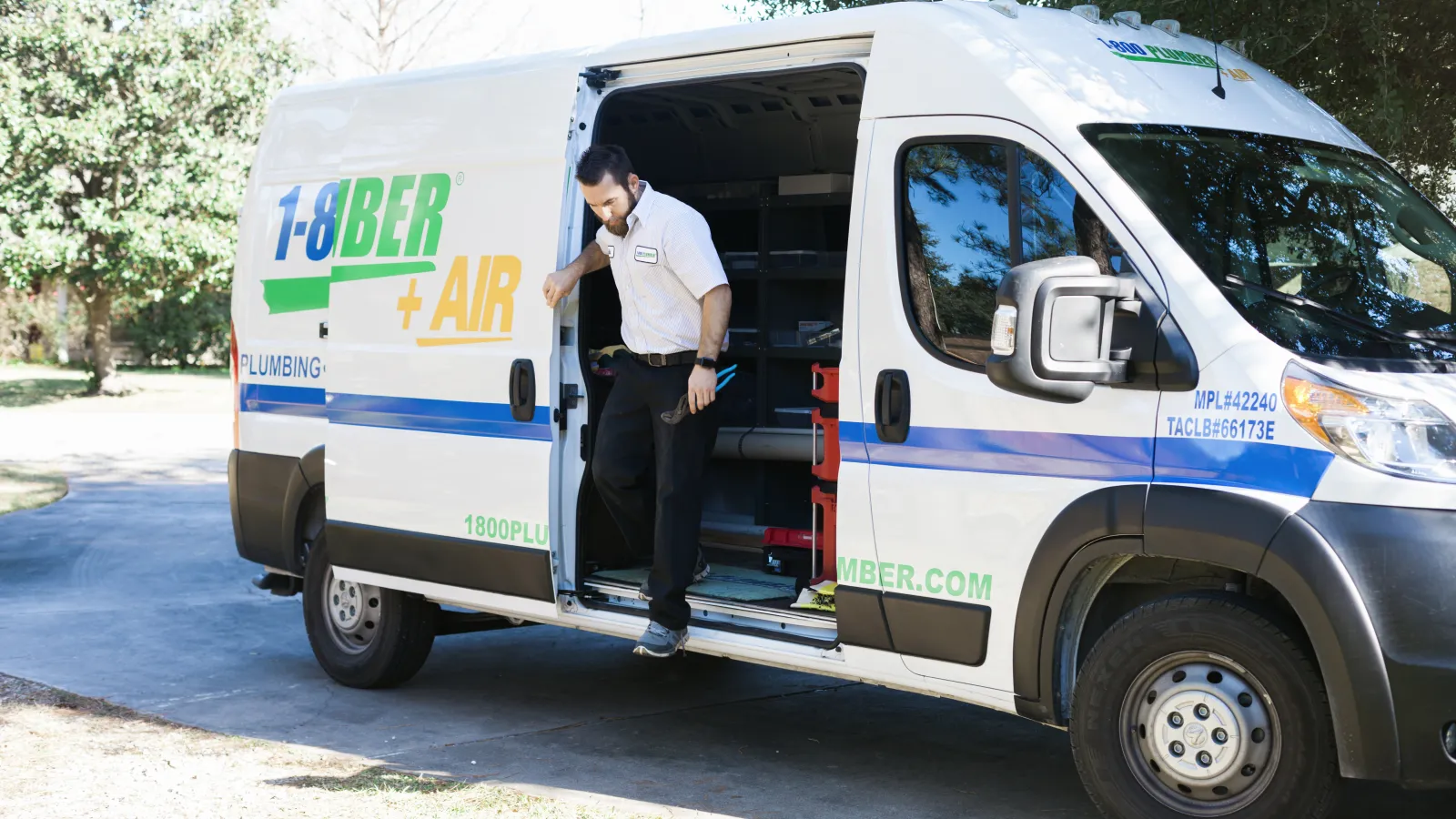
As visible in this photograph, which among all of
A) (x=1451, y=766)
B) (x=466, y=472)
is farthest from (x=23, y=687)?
(x=1451, y=766)

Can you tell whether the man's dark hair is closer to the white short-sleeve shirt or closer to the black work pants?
the white short-sleeve shirt

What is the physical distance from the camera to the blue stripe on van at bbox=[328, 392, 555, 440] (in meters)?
6.19

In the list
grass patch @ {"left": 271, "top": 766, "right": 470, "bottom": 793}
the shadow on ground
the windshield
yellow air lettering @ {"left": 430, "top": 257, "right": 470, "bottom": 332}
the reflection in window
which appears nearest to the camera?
the windshield

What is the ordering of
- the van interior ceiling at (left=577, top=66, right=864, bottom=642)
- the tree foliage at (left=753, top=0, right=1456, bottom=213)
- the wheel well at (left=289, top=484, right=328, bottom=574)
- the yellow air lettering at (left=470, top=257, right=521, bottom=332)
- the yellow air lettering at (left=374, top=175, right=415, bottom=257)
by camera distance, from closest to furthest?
the yellow air lettering at (left=470, top=257, right=521, bottom=332), the van interior ceiling at (left=577, top=66, right=864, bottom=642), the yellow air lettering at (left=374, top=175, right=415, bottom=257), the tree foliage at (left=753, top=0, right=1456, bottom=213), the wheel well at (left=289, top=484, right=328, bottom=574)

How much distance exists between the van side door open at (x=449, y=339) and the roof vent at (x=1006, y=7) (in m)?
1.78

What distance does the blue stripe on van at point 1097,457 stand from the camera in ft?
13.9

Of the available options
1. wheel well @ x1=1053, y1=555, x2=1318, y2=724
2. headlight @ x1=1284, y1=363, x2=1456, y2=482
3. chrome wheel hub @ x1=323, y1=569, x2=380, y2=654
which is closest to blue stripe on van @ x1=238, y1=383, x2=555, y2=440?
chrome wheel hub @ x1=323, y1=569, x2=380, y2=654

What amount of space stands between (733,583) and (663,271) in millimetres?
1271

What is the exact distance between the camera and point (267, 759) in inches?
235

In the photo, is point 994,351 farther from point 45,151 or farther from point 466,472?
point 45,151

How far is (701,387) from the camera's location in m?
5.82

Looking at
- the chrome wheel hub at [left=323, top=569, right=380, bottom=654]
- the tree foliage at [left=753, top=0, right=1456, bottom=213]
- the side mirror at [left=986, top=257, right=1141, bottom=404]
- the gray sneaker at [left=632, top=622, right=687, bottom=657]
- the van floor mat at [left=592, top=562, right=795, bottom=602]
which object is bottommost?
the chrome wheel hub at [left=323, top=569, right=380, bottom=654]

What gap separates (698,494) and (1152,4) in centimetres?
335

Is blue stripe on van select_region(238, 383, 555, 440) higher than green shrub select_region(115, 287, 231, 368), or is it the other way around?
green shrub select_region(115, 287, 231, 368)
